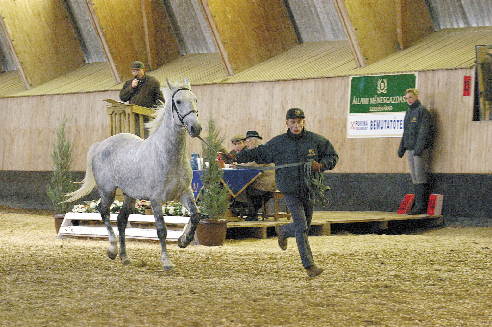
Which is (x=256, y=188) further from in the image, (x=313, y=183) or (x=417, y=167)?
(x=313, y=183)

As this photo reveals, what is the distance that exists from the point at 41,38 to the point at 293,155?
48.6 feet

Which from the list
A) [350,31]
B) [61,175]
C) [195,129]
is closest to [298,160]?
[195,129]

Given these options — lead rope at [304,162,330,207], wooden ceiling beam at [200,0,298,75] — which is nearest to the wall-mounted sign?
wooden ceiling beam at [200,0,298,75]

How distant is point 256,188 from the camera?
10.1 meters

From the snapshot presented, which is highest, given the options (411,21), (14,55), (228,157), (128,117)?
(411,21)

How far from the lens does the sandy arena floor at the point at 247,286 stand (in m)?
4.41

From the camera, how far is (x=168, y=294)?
520 cm

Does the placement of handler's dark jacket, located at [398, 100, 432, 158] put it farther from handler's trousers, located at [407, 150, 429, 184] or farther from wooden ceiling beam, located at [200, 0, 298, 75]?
wooden ceiling beam, located at [200, 0, 298, 75]

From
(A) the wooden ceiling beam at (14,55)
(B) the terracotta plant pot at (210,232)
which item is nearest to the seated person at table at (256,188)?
(B) the terracotta plant pot at (210,232)

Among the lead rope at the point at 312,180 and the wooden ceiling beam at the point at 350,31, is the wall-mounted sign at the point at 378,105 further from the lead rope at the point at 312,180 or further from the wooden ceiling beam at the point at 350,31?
the lead rope at the point at 312,180

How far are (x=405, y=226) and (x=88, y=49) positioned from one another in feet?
39.5

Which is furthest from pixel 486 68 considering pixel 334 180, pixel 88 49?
pixel 88 49

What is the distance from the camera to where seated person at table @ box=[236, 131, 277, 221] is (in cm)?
1006

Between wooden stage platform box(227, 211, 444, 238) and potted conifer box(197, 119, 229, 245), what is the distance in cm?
48
